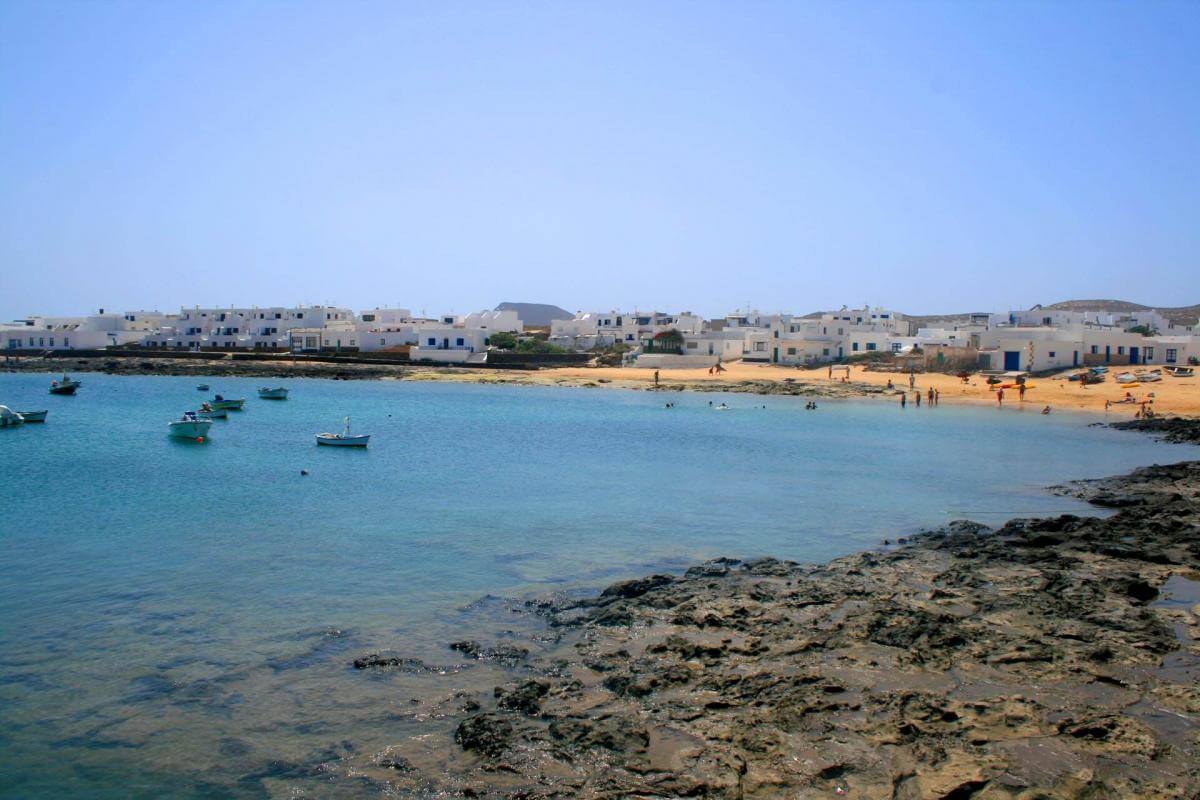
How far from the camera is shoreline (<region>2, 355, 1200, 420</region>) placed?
178 feet

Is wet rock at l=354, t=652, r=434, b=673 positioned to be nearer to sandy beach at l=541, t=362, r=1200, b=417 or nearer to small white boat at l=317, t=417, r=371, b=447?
small white boat at l=317, t=417, r=371, b=447

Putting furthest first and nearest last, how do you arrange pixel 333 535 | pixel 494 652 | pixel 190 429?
pixel 190 429 → pixel 333 535 → pixel 494 652

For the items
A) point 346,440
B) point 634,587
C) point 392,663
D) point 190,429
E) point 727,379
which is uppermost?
point 727,379

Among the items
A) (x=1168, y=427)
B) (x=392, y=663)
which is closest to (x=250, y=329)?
(x=1168, y=427)

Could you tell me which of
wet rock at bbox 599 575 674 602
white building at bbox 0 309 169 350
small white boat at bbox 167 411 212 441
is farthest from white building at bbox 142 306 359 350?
wet rock at bbox 599 575 674 602

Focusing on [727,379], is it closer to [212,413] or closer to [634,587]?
[212,413]

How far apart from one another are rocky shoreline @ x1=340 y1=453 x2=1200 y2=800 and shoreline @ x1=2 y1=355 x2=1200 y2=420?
39660 mm

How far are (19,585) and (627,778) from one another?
Result: 12150mm

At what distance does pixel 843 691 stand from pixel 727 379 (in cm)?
6239

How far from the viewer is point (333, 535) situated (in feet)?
66.1

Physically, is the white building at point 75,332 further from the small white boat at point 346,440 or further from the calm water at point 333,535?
the small white boat at point 346,440

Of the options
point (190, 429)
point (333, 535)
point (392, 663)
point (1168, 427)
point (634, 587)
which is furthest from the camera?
point (1168, 427)

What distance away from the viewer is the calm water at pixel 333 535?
1031 centimetres

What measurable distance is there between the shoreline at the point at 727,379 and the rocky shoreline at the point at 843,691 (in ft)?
130
